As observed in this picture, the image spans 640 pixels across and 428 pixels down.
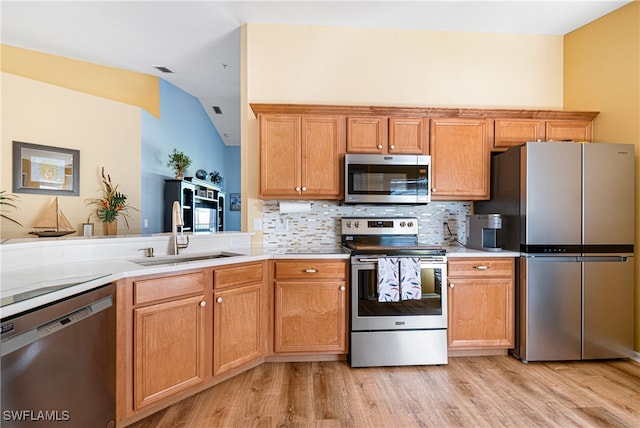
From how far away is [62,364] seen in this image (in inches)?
48.2

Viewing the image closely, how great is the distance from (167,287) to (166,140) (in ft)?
12.3

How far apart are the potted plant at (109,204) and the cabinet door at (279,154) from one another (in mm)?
2424

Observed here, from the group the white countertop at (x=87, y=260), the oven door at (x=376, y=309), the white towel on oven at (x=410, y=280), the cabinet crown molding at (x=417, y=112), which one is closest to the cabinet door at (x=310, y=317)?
the oven door at (x=376, y=309)

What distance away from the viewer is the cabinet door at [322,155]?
2.74m

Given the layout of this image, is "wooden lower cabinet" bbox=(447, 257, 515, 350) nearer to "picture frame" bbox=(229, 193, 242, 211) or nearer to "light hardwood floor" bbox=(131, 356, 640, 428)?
"light hardwood floor" bbox=(131, 356, 640, 428)

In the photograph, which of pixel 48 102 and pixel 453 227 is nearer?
pixel 453 227

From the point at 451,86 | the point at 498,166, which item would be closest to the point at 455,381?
the point at 498,166

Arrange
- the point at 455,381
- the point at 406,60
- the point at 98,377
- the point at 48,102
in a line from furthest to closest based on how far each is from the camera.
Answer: the point at 48,102
the point at 406,60
the point at 455,381
the point at 98,377

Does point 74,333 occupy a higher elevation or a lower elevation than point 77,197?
lower

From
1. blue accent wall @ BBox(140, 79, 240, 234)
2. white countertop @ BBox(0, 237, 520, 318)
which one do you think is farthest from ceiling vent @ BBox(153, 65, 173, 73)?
white countertop @ BBox(0, 237, 520, 318)

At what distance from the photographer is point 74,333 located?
129 centimetres

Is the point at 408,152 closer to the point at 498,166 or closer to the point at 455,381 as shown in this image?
the point at 498,166

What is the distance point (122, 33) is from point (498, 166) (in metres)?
3.91

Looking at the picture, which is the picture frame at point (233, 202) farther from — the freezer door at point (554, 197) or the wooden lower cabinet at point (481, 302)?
the freezer door at point (554, 197)
